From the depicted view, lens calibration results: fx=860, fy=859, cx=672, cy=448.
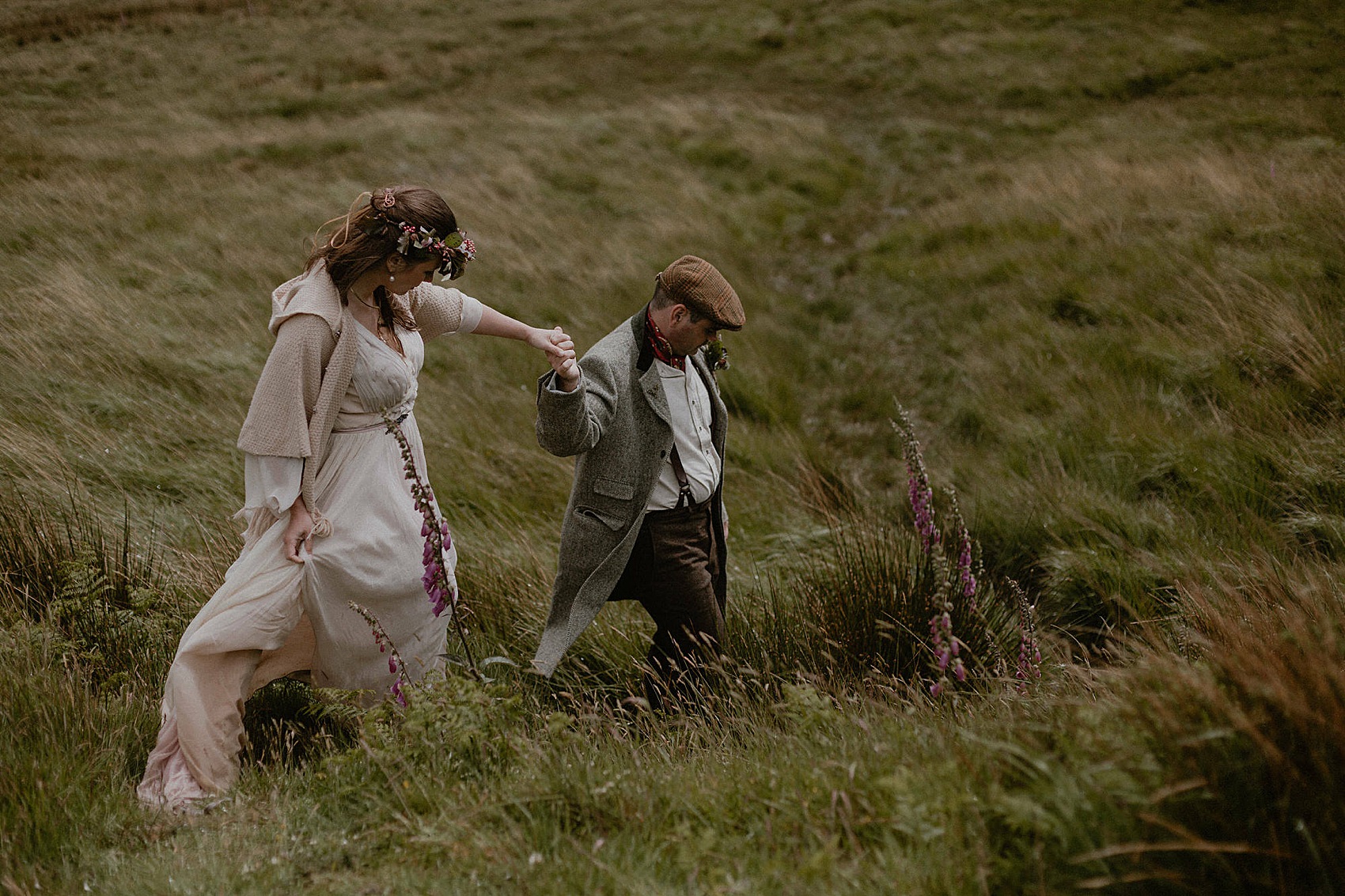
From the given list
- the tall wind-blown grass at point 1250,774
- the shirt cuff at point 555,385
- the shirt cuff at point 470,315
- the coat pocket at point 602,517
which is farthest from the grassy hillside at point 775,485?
the shirt cuff at point 470,315

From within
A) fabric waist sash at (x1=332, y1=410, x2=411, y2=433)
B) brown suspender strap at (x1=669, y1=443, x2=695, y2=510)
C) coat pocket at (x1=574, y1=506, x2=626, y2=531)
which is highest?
fabric waist sash at (x1=332, y1=410, x2=411, y2=433)

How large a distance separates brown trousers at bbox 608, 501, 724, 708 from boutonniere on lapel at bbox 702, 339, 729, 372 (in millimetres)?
595

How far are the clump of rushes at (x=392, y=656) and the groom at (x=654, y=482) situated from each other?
19.3 inches

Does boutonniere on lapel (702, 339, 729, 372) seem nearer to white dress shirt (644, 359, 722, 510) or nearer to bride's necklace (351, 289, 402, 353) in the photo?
white dress shirt (644, 359, 722, 510)

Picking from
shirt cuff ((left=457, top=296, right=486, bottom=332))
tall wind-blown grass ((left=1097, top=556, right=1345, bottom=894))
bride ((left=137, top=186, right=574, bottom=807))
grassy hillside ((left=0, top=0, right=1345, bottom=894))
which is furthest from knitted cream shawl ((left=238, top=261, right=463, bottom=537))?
tall wind-blown grass ((left=1097, top=556, right=1345, bottom=894))

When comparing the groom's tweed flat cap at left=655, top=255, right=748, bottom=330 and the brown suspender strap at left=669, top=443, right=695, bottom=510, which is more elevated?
the groom's tweed flat cap at left=655, top=255, right=748, bottom=330

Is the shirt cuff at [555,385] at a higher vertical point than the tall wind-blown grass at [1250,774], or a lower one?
higher

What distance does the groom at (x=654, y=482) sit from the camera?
311 centimetres

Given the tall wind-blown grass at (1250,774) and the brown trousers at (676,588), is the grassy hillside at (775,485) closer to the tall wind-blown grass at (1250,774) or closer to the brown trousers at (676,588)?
the tall wind-blown grass at (1250,774)

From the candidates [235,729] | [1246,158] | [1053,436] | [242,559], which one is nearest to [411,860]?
[235,729]

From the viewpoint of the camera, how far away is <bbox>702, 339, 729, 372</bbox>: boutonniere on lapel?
353 cm

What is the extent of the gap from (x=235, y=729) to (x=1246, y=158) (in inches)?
452

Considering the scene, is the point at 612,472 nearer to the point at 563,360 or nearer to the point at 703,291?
the point at 563,360

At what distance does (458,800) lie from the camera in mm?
2418
